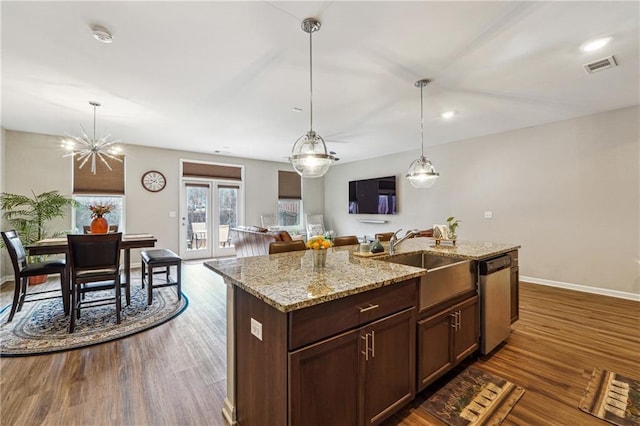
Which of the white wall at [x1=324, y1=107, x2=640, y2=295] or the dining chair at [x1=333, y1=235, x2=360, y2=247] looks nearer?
the dining chair at [x1=333, y1=235, x2=360, y2=247]

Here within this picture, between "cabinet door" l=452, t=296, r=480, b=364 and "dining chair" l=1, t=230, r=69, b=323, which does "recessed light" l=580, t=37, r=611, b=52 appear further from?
"dining chair" l=1, t=230, r=69, b=323

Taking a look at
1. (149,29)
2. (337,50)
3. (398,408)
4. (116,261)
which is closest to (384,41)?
(337,50)

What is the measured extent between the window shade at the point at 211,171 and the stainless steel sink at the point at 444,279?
5.83m

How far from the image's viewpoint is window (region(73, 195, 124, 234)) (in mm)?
5562

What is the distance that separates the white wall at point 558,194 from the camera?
396 centimetres

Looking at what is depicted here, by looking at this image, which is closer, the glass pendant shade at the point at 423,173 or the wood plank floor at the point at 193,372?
the wood plank floor at the point at 193,372

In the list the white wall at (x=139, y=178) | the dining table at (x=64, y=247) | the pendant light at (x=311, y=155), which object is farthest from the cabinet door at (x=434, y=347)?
the white wall at (x=139, y=178)

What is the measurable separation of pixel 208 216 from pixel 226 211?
1.55 ft

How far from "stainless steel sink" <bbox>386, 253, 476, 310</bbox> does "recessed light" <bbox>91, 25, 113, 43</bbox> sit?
115 inches

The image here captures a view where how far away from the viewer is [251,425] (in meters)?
1.54

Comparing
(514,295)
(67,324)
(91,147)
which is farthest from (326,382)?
(91,147)

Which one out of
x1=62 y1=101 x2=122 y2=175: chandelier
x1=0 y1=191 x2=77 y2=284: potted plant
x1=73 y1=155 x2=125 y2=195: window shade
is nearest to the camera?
x1=62 y1=101 x2=122 y2=175: chandelier

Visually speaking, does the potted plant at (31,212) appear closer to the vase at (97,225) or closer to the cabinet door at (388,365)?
the vase at (97,225)

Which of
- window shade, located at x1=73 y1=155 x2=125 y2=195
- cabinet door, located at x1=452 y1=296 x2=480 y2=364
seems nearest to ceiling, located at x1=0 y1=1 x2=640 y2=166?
window shade, located at x1=73 y1=155 x2=125 y2=195
